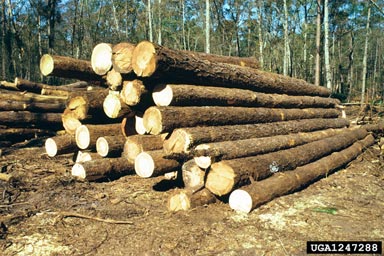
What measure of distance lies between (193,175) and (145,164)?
825mm

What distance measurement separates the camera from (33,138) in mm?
10070

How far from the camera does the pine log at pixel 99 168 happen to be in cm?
566

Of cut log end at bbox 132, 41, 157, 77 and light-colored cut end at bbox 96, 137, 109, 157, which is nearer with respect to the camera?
cut log end at bbox 132, 41, 157, 77

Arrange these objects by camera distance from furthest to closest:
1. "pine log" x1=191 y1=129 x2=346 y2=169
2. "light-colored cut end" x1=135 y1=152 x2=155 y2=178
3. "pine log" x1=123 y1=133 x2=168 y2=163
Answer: "pine log" x1=123 y1=133 x2=168 y2=163 < "light-colored cut end" x1=135 y1=152 x2=155 y2=178 < "pine log" x1=191 y1=129 x2=346 y2=169

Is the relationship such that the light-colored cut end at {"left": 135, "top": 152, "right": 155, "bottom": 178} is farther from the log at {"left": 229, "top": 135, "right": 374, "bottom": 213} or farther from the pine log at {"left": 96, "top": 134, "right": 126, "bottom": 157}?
the log at {"left": 229, "top": 135, "right": 374, "bottom": 213}

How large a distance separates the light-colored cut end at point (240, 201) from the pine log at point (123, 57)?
254 centimetres

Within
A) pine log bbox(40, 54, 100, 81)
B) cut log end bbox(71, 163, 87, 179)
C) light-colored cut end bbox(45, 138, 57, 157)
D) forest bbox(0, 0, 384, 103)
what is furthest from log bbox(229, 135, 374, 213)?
forest bbox(0, 0, 384, 103)

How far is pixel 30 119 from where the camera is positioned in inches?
385

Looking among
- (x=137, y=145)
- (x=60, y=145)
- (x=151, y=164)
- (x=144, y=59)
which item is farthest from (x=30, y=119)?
(x=144, y=59)

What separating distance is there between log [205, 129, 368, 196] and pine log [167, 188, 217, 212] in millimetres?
161

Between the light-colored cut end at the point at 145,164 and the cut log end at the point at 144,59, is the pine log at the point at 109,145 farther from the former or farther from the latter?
the cut log end at the point at 144,59

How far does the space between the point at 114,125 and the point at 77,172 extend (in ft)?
3.87

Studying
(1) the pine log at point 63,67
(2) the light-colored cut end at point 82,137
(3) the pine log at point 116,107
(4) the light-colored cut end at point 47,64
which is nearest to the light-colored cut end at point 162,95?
(3) the pine log at point 116,107

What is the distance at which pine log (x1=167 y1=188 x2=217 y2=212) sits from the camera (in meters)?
4.45
